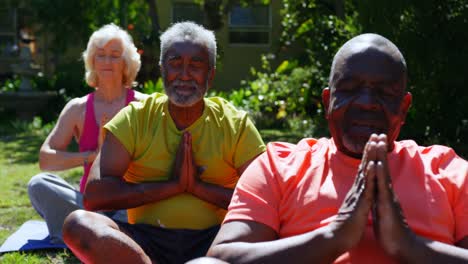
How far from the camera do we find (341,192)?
2553mm

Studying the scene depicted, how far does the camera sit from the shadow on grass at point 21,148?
9891 mm

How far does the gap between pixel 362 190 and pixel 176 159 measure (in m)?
1.40

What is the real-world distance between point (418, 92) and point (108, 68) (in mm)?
4801

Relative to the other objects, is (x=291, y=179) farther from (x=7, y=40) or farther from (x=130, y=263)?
(x=7, y=40)

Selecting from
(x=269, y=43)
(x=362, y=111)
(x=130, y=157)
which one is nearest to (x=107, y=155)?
(x=130, y=157)

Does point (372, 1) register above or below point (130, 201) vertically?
above

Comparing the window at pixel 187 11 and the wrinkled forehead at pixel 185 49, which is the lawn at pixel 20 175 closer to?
the wrinkled forehead at pixel 185 49

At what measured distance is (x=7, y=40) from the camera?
847 inches

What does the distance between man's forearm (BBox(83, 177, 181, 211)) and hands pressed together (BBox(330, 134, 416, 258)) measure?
1.28 meters

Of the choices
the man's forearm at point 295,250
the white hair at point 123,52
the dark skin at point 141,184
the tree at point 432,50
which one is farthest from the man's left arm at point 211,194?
the tree at point 432,50

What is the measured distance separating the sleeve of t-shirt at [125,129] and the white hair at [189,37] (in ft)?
1.21

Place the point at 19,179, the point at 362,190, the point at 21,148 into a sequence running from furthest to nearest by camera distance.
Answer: the point at 21,148
the point at 19,179
the point at 362,190

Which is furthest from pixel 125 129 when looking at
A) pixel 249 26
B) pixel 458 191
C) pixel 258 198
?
pixel 249 26

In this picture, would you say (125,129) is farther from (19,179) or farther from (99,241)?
(19,179)
